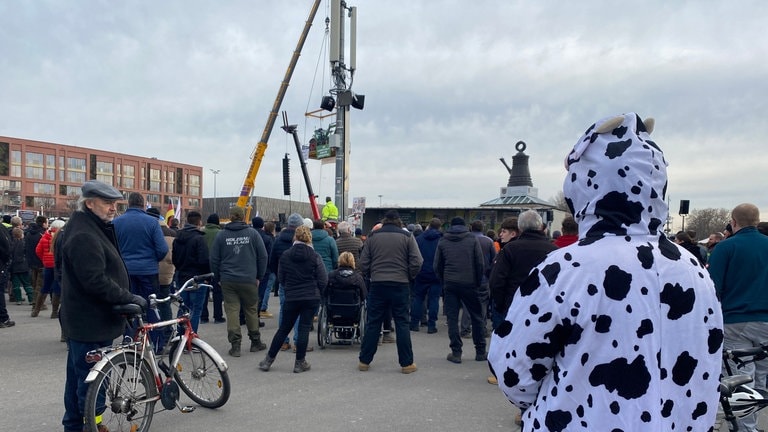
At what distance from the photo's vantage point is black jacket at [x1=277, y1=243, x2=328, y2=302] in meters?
7.00

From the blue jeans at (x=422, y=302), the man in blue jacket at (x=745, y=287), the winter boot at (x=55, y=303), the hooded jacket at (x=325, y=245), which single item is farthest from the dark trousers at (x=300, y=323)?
the winter boot at (x=55, y=303)

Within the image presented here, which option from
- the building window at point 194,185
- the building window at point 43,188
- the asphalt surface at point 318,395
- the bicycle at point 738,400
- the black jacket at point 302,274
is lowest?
the asphalt surface at point 318,395

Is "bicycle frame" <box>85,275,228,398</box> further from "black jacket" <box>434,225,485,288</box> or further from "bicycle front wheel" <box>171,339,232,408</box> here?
"black jacket" <box>434,225,485,288</box>

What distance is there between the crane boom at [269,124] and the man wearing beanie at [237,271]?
21.4 metres

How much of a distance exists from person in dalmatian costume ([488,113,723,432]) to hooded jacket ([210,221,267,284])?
6.34 metres

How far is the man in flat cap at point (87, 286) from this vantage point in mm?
4176

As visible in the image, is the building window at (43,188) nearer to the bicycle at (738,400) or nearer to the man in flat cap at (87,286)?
the man in flat cap at (87,286)

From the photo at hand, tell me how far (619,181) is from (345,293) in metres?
6.92

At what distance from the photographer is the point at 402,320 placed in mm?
7035

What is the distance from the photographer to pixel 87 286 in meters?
4.17

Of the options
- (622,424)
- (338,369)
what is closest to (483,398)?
(338,369)

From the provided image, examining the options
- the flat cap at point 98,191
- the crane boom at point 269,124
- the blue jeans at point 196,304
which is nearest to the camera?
the flat cap at point 98,191

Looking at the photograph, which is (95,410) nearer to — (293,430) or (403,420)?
(293,430)

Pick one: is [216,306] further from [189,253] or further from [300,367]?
[300,367]
